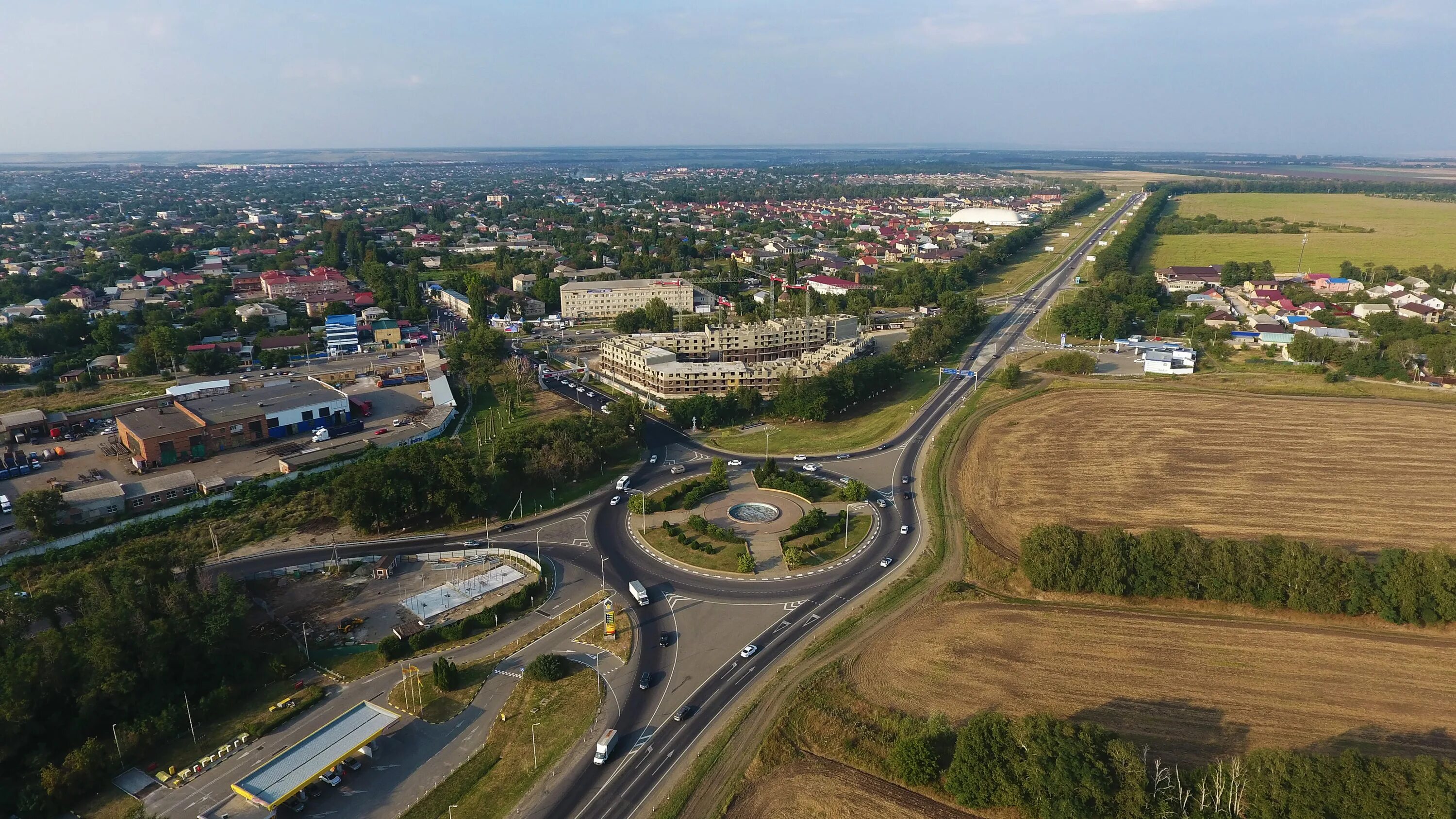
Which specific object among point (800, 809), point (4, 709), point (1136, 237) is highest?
point (1136, 237)

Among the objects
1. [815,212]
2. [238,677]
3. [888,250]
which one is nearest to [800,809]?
[238,677]

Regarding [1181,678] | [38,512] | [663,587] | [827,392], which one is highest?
[827,392]

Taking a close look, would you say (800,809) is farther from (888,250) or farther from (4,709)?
(888,250)

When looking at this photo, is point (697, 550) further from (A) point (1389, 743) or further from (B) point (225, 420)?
(B) point (225, 420)

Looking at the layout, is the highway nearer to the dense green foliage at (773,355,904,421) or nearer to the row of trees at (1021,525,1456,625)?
the dense green foliage at (773,355,904,421)

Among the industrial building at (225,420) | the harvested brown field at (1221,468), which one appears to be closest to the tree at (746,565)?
the harvested brown field at (1221,468)

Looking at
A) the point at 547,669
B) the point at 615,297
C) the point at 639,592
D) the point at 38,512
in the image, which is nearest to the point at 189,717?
the point at 547,669
